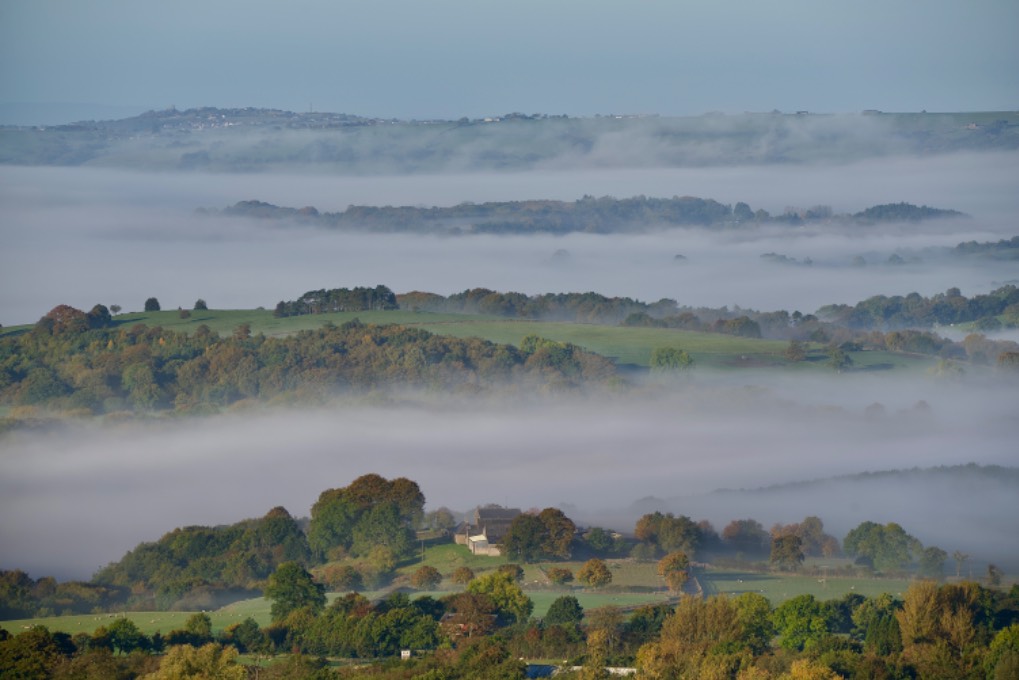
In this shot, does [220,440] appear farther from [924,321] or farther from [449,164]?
[449,164]

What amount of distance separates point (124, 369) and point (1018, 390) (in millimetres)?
33485

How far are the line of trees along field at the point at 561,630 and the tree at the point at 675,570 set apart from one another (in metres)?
0.04

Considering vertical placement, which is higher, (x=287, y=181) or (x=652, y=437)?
(x=287, y=181)

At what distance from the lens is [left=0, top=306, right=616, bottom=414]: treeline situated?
3009 inches

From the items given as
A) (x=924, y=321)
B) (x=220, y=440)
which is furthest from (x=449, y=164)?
(x=220, y=440)

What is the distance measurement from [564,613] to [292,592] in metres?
5.72

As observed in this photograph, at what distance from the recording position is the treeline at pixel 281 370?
76438mm

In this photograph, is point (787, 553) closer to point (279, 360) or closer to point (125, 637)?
point (125, 637)

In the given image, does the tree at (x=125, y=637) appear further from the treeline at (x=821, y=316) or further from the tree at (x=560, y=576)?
the treeline at (x=821, y=316)

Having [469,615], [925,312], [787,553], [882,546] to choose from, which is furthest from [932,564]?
[925,312]

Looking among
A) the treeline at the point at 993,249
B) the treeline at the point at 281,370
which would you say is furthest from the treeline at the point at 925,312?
the treeline at the point at 281,370

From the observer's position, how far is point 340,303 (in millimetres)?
88875

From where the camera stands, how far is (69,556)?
48.4 meters

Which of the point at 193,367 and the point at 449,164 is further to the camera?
the point at 449,164
